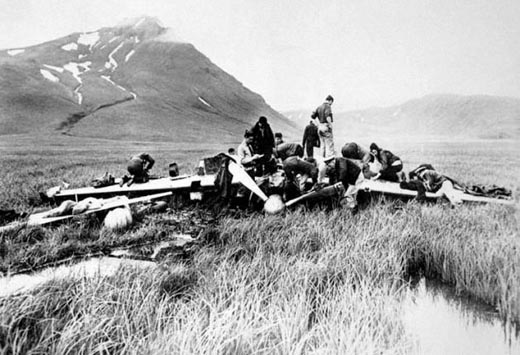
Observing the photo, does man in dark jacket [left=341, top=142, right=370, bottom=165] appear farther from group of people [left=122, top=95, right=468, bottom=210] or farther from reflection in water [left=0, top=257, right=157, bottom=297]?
reflection in water [left=0, top=257, right=157, bottom=297]

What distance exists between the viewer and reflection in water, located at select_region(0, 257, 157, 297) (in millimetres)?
2174

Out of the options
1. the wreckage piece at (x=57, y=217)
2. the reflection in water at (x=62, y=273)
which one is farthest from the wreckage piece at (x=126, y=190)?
the reflection in water at (x=62, y=273)

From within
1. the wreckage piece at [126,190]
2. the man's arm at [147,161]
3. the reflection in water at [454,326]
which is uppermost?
the man's arm at [147,161]

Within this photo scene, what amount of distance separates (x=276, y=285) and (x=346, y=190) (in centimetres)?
230

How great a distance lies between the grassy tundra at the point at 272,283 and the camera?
69.1 inches

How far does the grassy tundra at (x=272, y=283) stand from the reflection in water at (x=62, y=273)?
13 centimetres

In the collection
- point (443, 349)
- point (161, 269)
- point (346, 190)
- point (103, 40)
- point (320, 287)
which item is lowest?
point (443, 349)

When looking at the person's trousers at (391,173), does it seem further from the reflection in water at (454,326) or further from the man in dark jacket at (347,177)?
the reflection in water at (454,326)

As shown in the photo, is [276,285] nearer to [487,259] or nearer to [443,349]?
[443,349]

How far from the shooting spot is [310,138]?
6.60m

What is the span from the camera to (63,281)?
2.21 metres

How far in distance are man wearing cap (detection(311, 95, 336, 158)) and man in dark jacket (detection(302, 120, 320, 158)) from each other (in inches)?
6.8

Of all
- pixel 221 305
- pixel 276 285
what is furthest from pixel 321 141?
pixel 221 305

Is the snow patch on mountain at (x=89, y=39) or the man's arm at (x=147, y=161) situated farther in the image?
the man's arm at (x=147, y=161)
